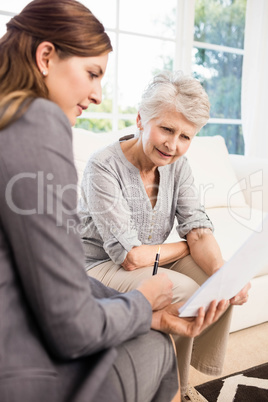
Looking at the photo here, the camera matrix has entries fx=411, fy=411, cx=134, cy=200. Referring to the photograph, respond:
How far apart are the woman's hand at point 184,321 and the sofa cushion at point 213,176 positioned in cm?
154

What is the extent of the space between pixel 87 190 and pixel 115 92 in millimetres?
2195

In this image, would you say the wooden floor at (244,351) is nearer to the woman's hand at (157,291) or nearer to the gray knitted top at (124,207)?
the gray knitted top at (124,207)

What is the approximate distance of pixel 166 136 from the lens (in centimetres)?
144

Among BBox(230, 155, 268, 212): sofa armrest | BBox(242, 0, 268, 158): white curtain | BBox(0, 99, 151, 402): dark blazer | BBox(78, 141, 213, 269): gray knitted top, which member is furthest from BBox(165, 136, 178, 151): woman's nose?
BBox(242, 0, 268, 158): white curtain

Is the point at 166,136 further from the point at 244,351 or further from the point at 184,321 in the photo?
the point at 244,351

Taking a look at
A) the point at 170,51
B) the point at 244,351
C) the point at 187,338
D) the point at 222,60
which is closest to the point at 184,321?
the point at 187,338

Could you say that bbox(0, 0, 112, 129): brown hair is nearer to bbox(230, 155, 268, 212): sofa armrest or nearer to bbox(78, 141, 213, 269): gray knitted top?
bbox(78, 141, 213, 269): gray knitted top

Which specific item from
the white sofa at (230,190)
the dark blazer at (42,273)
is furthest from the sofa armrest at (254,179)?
the dark blazer at (42,273)

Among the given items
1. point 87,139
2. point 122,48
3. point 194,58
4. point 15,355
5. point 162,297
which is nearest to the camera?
point 15,355

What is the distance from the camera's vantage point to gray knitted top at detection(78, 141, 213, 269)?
1357 mm

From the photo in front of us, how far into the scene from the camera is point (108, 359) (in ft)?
2.32

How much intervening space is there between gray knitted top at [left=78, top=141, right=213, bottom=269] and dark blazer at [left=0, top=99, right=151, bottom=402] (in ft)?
2.17

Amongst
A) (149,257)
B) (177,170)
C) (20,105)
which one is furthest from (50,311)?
(177,170)

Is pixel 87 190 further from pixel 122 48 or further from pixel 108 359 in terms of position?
pixel 122 48
